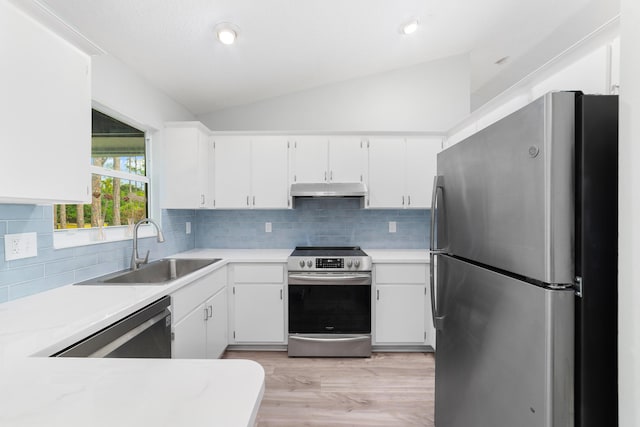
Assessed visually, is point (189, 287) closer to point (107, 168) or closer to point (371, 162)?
point (107, 168)

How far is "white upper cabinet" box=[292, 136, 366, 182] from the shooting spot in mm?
2910

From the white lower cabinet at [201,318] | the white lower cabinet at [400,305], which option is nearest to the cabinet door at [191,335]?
the white lower cabinet at [201,318]

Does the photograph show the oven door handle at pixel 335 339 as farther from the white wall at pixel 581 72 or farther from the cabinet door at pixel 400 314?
the white wall at pixel 581 72

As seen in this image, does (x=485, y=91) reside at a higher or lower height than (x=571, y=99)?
higher

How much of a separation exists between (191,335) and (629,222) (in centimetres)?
217

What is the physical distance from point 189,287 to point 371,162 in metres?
2.00

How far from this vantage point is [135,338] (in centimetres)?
130

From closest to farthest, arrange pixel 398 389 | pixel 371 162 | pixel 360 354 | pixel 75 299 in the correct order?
pixel 75 299
pixel 398 389
pixel 360 354
pixel 371 162

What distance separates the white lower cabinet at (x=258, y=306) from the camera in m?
2.61

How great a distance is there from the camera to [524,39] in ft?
8.71

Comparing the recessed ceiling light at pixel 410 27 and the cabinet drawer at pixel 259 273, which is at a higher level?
the recessed ceiling light at pixel 410 27

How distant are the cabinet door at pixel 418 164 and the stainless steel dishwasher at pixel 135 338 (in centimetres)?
233

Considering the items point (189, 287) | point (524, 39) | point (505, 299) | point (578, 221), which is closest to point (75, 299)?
point (189, 287)

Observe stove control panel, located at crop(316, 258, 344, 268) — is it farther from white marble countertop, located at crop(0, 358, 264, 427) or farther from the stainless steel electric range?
white marble countertop, located at crop(0, 358, 264, 427)
